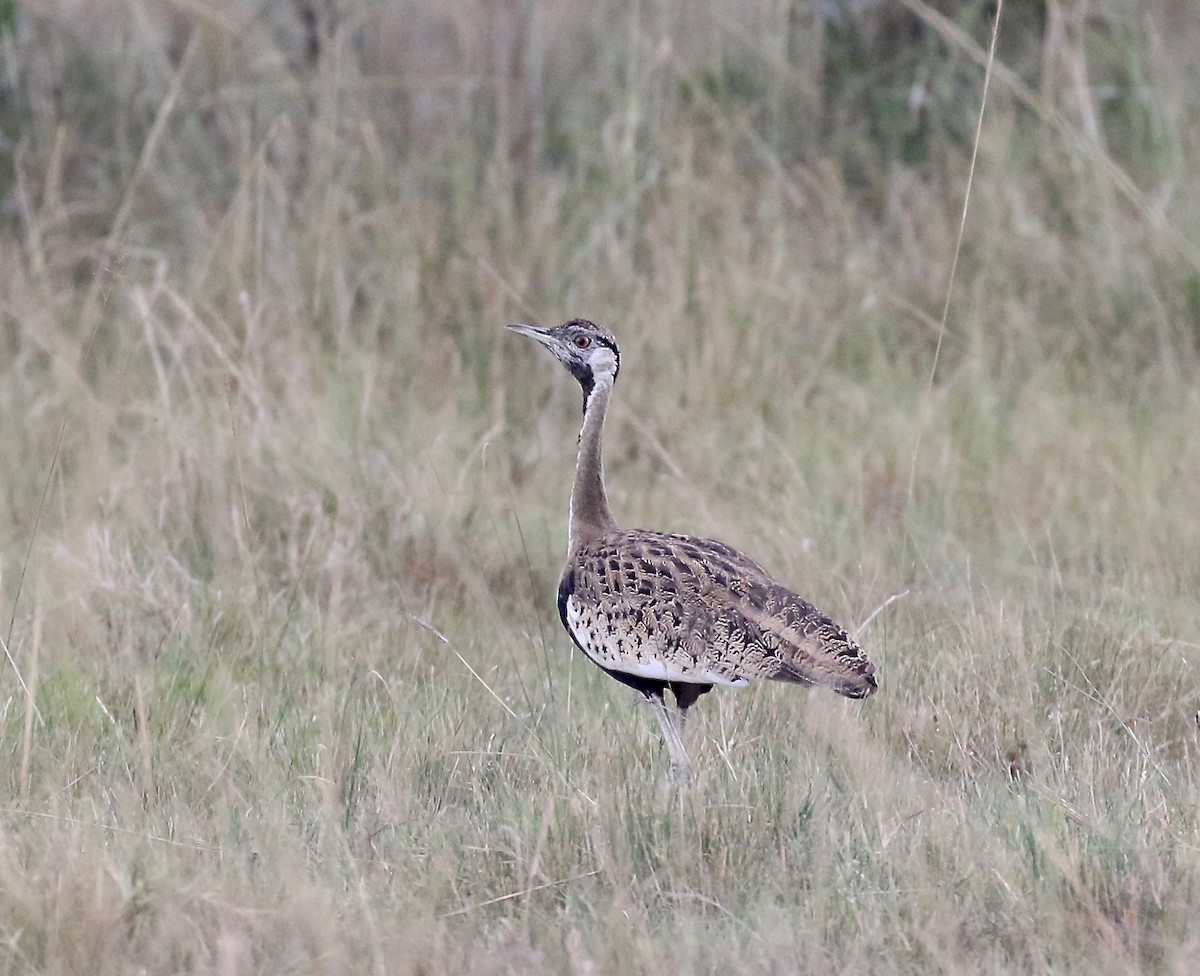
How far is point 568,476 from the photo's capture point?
5656 millimetres

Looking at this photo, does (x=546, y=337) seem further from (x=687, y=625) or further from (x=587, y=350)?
(x=687, y=625)

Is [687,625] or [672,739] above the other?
[687,625]

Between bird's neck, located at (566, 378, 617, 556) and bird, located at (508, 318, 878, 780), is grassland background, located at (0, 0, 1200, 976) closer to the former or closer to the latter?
bird, located at (508, 318, 878, 780)

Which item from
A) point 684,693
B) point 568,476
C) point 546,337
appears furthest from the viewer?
point 568,476

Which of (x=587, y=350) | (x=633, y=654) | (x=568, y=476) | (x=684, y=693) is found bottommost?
(x=568, y=476)

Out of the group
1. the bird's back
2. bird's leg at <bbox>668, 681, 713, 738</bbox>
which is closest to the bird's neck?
the bird's back

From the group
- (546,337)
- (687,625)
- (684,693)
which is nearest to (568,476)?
(546,337)

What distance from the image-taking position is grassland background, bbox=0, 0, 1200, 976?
296cm

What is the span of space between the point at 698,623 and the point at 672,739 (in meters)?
0.22

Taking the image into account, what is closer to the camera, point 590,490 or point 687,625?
point 687,625

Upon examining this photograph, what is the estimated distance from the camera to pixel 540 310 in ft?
20.7

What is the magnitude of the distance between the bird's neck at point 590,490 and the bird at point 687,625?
9cm

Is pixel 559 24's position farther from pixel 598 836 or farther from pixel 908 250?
pixel 598 836

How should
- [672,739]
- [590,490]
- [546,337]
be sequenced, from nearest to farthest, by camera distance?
[672,739], [590,490], [546,337]
